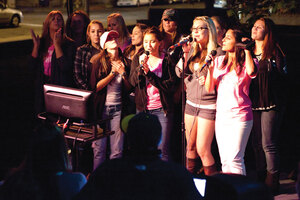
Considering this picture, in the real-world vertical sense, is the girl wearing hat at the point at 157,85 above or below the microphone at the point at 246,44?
below

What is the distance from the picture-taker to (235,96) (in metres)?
4.38

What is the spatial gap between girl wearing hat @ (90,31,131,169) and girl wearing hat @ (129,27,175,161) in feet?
0.52

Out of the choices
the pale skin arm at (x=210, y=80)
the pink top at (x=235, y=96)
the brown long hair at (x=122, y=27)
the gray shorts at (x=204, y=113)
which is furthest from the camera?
the brown long hair at (x=122, y=27)

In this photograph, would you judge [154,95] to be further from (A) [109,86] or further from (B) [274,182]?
(B) [274,182]

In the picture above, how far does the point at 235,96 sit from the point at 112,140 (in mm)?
1487

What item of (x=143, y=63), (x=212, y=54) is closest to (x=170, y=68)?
(x=143, y=63)

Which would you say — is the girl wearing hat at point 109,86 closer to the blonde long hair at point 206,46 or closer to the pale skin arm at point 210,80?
the blonde long hair at point 206,46

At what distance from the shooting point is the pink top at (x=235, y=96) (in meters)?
4.38

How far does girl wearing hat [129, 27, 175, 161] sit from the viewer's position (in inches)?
192

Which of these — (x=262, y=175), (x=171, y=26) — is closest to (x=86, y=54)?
(x=171, y=26)

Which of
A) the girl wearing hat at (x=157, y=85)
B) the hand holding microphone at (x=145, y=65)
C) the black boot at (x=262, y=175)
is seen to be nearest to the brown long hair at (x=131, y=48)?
the girl wearing hat at (x=157, y=85)

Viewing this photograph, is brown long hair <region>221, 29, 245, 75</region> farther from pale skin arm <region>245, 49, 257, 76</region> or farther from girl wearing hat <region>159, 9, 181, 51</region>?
girl wearing hat <region>159, 9, 181, 51</region>

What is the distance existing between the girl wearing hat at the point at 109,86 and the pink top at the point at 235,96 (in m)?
1.12

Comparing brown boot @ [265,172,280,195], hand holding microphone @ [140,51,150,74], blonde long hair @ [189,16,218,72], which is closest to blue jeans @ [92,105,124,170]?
hand holding microphone @ [140,51,150,74]
